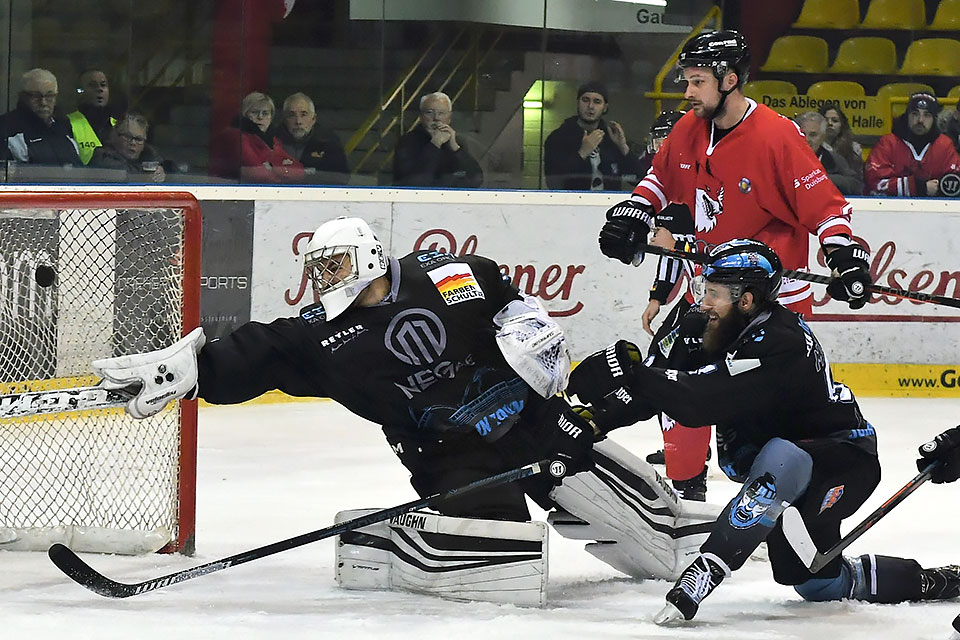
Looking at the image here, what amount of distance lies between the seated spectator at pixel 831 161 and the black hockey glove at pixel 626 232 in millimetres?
3007

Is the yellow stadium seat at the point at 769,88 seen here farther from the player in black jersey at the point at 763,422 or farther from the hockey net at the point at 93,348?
the player in black jersey at the point at 763,422

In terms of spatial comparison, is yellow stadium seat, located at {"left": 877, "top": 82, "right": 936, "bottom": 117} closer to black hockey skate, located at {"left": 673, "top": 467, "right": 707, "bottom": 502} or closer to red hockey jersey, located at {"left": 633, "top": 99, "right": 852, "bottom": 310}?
red hockey jersey, located at {"left": 633, "top": 99, "right": 852, "bottom": 310}

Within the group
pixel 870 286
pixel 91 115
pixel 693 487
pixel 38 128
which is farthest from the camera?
pixel 91 115

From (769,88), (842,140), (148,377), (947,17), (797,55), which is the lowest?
(148,377)

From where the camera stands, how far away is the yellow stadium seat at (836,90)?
23.9 feet

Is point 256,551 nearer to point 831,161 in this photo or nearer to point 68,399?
point 68,399

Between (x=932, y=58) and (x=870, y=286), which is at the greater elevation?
(x=932, y=58)

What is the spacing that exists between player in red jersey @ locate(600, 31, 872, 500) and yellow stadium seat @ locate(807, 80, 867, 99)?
10.9 ft

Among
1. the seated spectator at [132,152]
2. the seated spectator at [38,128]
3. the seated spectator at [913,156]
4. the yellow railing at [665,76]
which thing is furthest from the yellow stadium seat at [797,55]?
the seated spectator at [38,128]

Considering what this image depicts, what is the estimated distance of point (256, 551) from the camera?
313 centimetres

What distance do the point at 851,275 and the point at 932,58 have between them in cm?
394

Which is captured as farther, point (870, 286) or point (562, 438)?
point (870, 286)

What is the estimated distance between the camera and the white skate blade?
295 cm

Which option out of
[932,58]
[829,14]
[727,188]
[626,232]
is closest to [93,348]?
[626,232]
